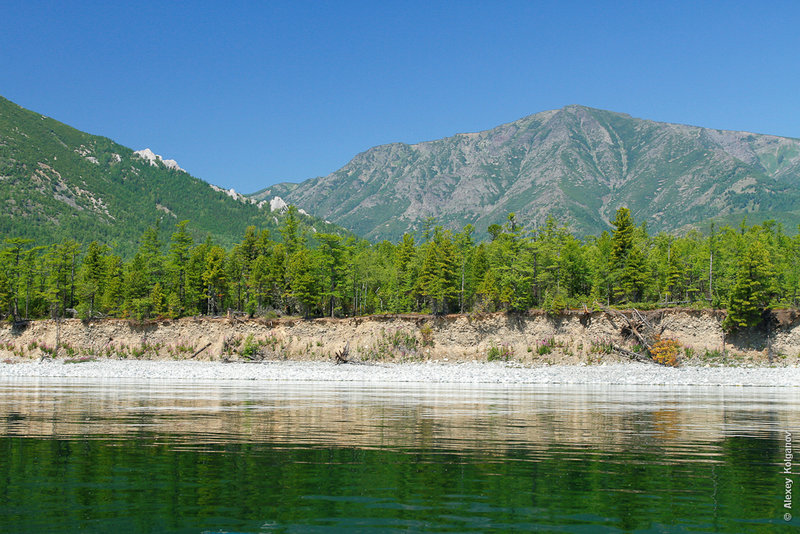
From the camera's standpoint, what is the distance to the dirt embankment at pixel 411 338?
73438 millimetres

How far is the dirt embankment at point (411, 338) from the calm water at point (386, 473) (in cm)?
5156

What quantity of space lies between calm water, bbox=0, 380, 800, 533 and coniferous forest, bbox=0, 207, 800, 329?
196ft

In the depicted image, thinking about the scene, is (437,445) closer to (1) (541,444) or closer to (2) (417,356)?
(1) (541,444)

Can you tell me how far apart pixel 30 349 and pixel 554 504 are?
318ft

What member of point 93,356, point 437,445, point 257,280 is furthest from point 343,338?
point 437,445

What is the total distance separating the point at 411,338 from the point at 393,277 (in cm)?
2610

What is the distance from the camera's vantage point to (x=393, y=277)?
10719 centimetres

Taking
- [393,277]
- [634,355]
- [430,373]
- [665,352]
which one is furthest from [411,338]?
[665,352]

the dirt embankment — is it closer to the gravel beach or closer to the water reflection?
the gravel beach

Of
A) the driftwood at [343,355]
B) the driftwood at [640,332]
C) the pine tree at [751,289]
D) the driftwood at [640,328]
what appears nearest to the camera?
the pine tree at [751,289]

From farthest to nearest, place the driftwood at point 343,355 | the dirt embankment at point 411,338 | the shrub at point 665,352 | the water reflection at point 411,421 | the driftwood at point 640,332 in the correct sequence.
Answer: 1. the driftwood at point 343,355
2. the driftwood at point 640,332
3. the dirt embankment at point 411,338
4. the shrub at point 665,352
5. the water reflection at point 411,421

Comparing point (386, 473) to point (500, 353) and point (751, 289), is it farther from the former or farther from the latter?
point (751, 289)

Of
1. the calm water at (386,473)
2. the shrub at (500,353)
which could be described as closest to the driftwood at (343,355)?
the shrub at (500,353)

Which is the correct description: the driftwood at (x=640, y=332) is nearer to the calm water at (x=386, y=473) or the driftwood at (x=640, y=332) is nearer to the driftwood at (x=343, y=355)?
the driftwood at (x=343, y=355)
